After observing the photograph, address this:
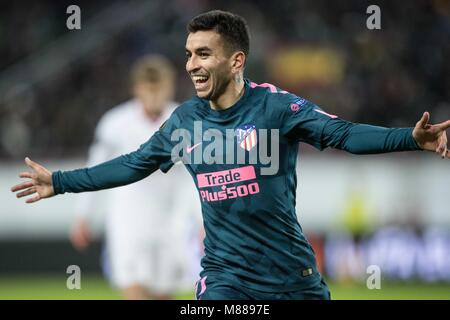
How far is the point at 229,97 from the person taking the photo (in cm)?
561

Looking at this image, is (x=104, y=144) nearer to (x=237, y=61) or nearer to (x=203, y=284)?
(x=237, y=61)

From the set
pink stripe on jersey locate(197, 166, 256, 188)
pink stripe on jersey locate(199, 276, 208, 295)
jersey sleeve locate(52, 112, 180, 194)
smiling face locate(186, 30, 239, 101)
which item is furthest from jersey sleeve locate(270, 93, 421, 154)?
pink stripe on jersey locate(199, 276, 208, 295)

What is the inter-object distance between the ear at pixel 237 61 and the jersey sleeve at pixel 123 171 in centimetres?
47

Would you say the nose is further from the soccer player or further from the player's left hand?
the player's left hand

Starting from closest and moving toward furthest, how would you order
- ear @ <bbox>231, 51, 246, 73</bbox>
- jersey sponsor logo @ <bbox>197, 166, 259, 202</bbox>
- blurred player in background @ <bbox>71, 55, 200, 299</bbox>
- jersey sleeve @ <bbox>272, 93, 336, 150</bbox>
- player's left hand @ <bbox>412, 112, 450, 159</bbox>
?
player's left hand @ <bbox>412, 112, 450, 159</bbox>, jersey sleeve @ <bbox>272, 93, 336, 150</bbox>, jersey sponsor logo @ <bbox>197, 166, 259, 202</bbox>, ear @ <bbox>231, 51, 246, 73</bbox>, blurred player in background @ <bbox>71, 55, 200, 299</bbox>

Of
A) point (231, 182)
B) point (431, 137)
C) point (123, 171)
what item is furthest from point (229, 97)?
point (431, 137)

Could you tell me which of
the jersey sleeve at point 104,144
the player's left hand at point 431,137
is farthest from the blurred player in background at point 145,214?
the player's left hand at point 431,137

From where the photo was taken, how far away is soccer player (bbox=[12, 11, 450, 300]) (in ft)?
17.6

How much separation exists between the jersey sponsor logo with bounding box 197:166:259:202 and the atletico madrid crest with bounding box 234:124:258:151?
0.13 meters

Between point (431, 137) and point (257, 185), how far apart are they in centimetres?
106

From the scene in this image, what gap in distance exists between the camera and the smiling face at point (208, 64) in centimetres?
552

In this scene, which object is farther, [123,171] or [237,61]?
[123,171]

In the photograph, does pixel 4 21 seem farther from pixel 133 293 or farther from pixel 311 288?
pixel 311 288
